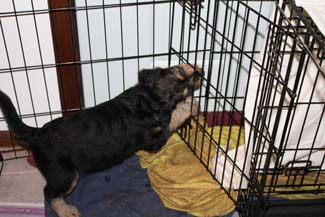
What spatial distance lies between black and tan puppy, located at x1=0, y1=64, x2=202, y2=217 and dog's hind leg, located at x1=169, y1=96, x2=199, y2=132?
0.07 meters

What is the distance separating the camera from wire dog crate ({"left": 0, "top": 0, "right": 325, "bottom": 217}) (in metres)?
1.99

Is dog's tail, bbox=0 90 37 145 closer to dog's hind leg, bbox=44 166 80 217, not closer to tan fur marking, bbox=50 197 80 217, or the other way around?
dog's hind leg, bbox=44 166 80 217

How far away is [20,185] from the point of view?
7.91ft

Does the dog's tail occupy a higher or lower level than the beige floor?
higher

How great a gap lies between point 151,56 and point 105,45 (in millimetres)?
288

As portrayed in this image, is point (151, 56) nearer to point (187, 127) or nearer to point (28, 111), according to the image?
point (187, 127)

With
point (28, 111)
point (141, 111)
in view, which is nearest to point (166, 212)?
point (141, 111)

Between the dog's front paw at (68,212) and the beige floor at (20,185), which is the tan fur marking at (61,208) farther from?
the beige floor at (20,185)

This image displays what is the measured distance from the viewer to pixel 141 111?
213 cm

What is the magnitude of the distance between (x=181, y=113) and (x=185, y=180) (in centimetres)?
38

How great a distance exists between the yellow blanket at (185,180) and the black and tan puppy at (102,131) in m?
0.23

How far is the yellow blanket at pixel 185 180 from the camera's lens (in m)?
2.21

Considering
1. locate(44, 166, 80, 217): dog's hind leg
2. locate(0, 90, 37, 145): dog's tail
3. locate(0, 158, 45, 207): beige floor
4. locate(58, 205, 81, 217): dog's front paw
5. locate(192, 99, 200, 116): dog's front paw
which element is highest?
locate(0, 90, 37, 145): dog's tail

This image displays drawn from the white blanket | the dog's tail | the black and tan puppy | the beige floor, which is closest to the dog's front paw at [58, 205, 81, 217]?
the black and tan puppy
